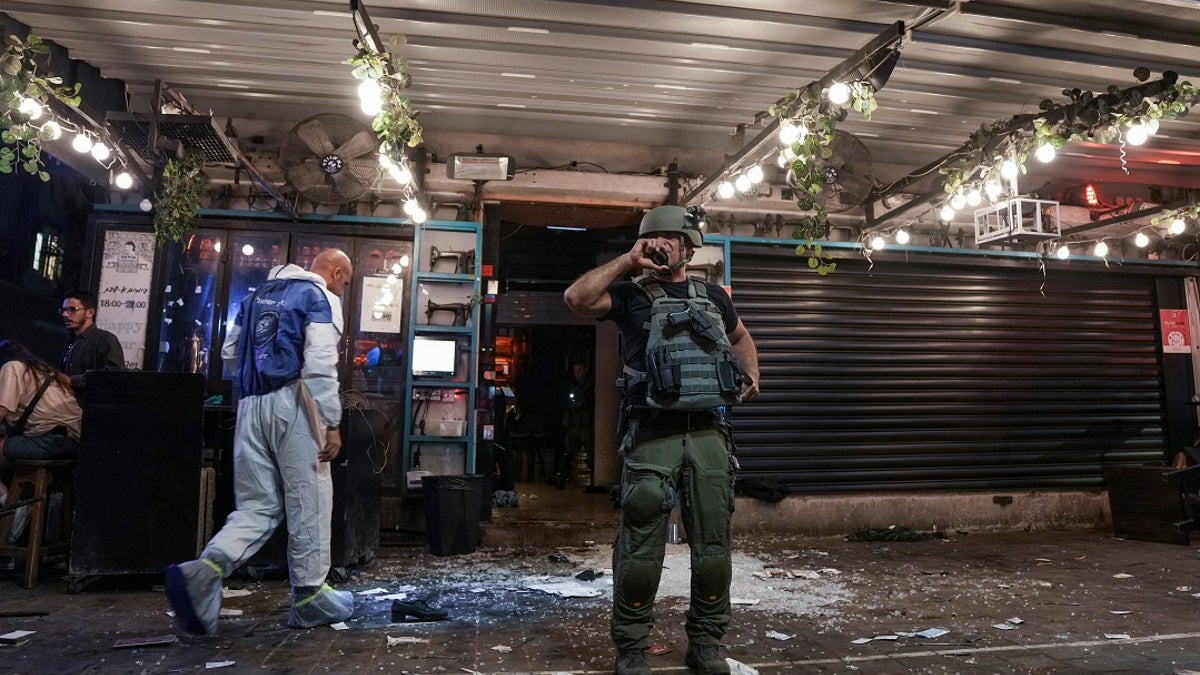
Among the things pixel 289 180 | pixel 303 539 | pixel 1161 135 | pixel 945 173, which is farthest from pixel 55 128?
pixel 1161 135

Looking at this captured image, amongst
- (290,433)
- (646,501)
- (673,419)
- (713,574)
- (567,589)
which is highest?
(673,419)

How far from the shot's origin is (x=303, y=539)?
4.03 m

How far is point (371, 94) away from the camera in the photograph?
4867 mm

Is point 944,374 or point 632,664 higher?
point 944,374

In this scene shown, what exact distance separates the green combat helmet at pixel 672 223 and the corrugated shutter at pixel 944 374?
16.3ft

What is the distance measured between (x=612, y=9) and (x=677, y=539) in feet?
17.6

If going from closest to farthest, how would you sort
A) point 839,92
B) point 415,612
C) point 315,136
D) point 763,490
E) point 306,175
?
point 415,612, point 839,92, point 315,136, point 306,175, point 763,490

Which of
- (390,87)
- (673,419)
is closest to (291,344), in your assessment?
(390,87)

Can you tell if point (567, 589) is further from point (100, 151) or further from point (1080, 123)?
point (100, 151)

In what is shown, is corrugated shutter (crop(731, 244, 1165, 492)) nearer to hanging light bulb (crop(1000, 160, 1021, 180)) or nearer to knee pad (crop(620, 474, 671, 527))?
hanging light bulb (crop(1000, 160, 1021, 180))

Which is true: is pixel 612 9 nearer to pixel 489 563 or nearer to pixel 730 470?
pixel 730 470

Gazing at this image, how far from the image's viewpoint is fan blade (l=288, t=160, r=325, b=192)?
6.95 metres

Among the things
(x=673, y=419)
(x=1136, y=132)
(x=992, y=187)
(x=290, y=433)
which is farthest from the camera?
(x=992, y=187)

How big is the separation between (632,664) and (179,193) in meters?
6.03
